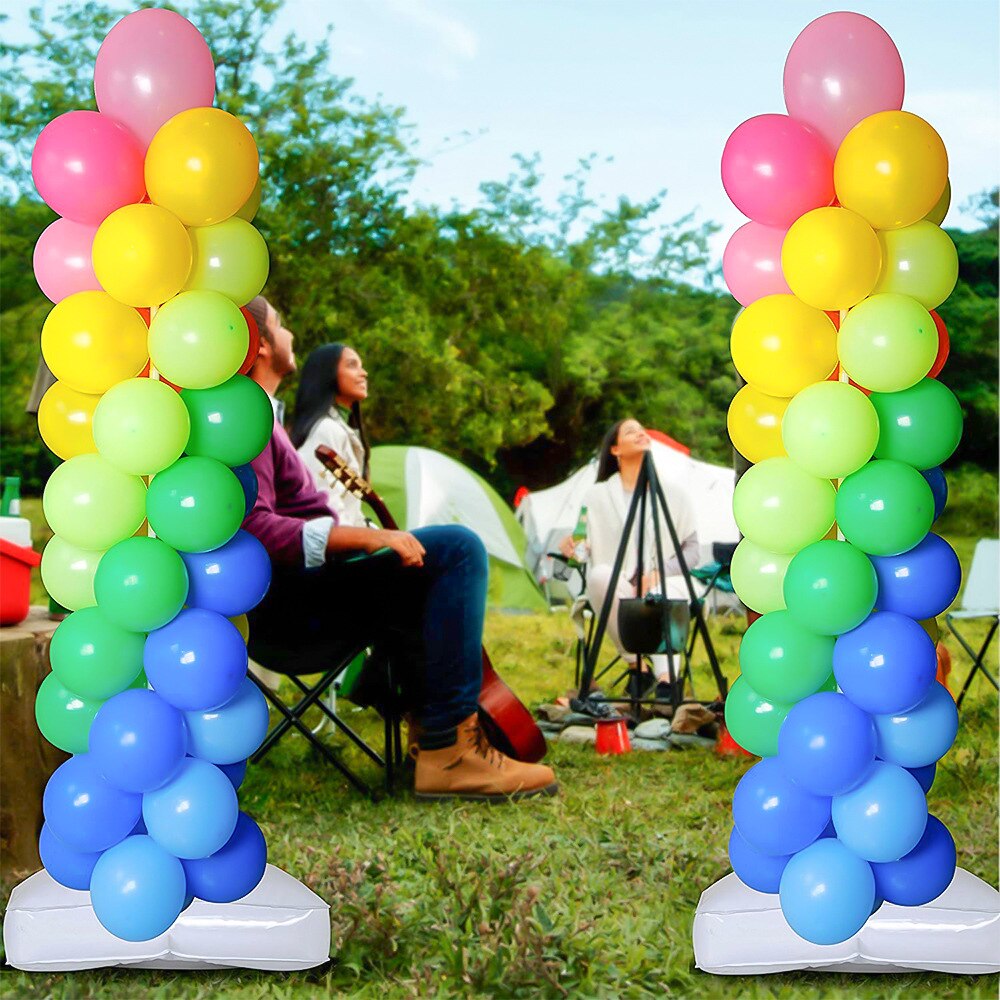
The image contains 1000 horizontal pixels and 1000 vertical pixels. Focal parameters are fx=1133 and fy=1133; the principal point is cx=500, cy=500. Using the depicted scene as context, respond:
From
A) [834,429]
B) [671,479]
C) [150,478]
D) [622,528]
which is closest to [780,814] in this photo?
[834,429]

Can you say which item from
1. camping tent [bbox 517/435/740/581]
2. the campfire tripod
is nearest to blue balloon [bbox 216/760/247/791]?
the campfire tripod

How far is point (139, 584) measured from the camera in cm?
166

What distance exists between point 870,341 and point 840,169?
273mm

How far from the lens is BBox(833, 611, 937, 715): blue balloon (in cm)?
165

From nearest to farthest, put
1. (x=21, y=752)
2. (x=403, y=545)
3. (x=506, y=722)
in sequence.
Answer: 1. (x=21, y=752)
2. (x=403, y=545)
3. (x=506, y=722)

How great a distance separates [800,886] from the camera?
1.71 m

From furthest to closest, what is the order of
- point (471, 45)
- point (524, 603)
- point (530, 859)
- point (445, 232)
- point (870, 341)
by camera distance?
point (445, 232) → point (471, 45) → point (524, 603) → point (530, 859) → point (870, 341)

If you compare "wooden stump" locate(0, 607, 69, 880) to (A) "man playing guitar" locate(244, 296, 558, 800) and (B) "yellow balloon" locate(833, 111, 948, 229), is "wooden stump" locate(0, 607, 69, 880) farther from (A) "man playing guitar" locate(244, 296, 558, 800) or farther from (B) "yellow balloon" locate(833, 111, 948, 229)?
(B) "yellow balloon" locate(833, 111, 948, 229)

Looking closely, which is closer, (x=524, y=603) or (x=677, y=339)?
(x=524, y=603)

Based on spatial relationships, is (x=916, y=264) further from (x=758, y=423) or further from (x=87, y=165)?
(x=87, y=165)

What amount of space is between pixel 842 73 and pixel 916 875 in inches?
49.0

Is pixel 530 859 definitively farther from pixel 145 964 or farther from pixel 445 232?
pixel 445 232

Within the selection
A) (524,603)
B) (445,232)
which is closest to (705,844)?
(524,603)

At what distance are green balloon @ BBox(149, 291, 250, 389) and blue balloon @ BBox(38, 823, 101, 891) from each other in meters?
0.76
